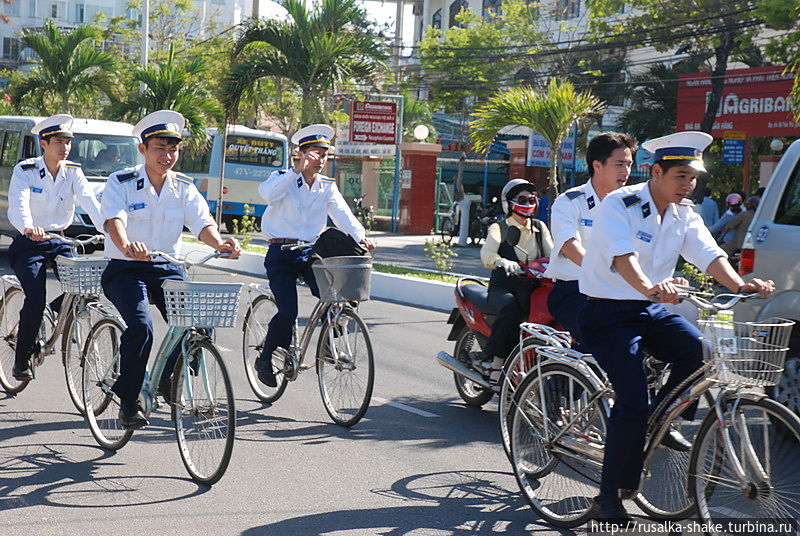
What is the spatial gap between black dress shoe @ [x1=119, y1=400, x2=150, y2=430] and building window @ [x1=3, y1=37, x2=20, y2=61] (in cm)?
8742

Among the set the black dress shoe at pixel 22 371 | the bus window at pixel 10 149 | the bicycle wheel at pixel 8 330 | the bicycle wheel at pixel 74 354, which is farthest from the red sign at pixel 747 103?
the bicycle wheel at pixel 74 354

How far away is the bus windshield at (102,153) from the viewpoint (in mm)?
20375

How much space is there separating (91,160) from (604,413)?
17.5 m

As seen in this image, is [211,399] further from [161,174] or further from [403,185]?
[403,185]

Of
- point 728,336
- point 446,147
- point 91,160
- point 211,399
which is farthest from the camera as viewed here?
point 446,147

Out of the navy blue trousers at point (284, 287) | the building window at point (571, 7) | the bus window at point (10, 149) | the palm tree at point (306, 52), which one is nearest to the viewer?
the navy blue trousers at point (284, 287)

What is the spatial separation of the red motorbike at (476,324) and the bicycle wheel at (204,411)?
2.30 m

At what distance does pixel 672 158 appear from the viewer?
14.9ft

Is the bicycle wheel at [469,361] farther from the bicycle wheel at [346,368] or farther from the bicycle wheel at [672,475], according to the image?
the bicycle wheel at [672,475]

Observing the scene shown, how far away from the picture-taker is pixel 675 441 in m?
4.55

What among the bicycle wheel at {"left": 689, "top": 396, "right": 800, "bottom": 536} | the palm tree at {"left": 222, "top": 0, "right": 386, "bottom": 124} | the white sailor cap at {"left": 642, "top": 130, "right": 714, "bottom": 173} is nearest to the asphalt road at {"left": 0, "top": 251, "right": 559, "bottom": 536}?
the bicycle wheel at {"left": 689, "top": 396, "right": 800, "bottom": 536}

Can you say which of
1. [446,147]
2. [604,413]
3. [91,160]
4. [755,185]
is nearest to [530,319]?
[604,413]

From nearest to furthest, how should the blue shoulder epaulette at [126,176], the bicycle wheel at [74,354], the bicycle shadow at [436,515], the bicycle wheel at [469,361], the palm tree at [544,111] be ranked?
the bicycle shadow at [436,515], the blue shoulder epaulette at [126,176], the bicycle wheel at [74,354], the bicycle wheel at [469,361], the palm tree at [544,111]

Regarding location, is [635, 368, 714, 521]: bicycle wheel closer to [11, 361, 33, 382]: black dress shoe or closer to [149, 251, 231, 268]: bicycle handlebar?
[149, 251, 231, 268]: bicycle handlebar
